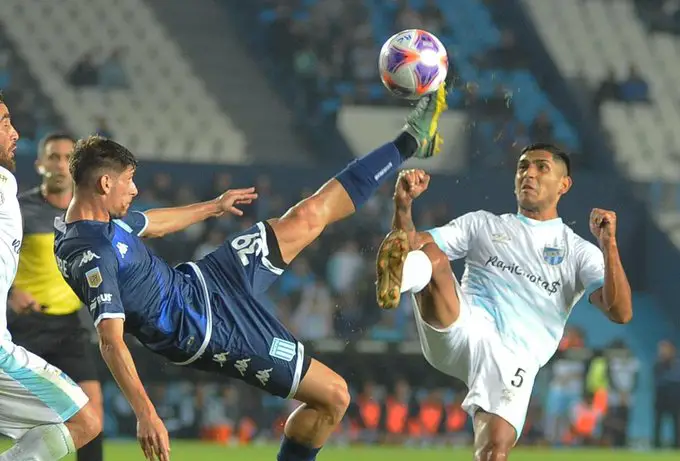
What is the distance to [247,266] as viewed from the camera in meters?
6.74

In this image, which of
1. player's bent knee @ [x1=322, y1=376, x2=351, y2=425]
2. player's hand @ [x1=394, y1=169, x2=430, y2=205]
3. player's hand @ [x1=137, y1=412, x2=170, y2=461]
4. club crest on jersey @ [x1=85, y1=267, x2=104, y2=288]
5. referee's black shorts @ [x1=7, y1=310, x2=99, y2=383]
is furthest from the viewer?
referee's black shorts @ [x1=7, y1=310, x2=99, y2=383]

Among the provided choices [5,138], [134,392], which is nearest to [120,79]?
[5,138]

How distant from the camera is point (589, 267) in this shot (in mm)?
7457

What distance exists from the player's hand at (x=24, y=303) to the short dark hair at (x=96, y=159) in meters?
1.75

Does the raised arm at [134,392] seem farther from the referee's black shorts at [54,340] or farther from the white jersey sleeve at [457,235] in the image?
the white jersey sleeve at [457,235]

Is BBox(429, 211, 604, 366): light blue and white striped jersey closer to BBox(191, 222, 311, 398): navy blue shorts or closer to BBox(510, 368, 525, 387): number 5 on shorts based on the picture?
BBox(510, 368, 525, 387): number 5 on shorts

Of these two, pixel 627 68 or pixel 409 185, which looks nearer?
pixel 409 185

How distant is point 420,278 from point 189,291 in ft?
4.01

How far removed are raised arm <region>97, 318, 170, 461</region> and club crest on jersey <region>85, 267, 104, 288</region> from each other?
0.18m

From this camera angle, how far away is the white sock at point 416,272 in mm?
6902

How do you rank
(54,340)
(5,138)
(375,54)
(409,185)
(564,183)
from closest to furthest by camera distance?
(5,138), (409,185), (564,183), (54,340), (375,54)

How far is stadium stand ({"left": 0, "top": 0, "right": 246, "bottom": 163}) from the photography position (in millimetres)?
17844

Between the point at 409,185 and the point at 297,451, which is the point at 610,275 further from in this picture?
the point at 297,451

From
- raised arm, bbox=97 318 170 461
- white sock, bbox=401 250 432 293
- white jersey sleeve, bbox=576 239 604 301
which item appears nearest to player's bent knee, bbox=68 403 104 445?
raised arm, bbox=97 318 170 461
